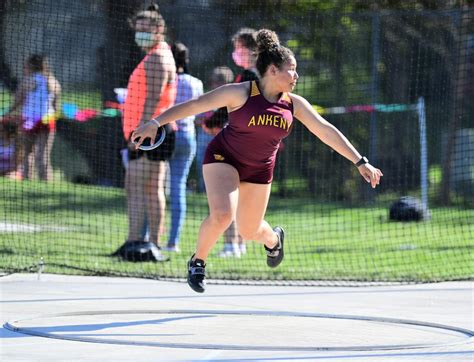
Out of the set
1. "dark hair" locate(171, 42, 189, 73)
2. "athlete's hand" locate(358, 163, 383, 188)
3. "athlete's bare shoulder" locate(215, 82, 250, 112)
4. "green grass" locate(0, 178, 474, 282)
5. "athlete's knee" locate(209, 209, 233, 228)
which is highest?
"dark hair" locate(171, 42, 189, 73)

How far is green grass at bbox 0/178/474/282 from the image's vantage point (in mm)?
10031

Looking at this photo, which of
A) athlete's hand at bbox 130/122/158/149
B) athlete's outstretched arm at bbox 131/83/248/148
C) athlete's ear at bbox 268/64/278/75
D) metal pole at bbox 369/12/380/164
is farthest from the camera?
metal pole at bbox 369/12/380/164

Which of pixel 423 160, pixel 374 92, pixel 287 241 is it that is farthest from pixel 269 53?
pixel 374 92

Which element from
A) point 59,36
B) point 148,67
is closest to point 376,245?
point 148,67

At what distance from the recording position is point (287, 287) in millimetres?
9180

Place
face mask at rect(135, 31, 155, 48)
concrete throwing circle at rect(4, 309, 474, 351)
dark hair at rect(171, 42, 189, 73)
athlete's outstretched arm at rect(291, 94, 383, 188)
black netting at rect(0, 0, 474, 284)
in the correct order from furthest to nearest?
black netting at rect(0, 0, 474, 284)
dark hair at rect(171, 42, 189, 73)
face mask at rect(135, 31, 155, 48)
athlete's outstretched arm at rect(291, 94, 383, 188)
concrete throwing circle at rect(4, 309, 474, 351)

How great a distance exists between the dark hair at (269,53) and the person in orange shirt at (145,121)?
119 inches

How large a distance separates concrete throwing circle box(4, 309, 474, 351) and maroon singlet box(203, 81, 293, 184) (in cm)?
106

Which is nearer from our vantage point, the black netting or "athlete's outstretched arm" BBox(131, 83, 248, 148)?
"athlete's outstretched arm" BBox(131, 83, 248, 148)

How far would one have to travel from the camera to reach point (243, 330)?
6605mm

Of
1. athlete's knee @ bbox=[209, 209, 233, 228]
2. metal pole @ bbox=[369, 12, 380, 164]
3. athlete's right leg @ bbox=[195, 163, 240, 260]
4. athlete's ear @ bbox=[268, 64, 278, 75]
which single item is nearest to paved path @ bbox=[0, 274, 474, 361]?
athlete's right leg @ bbox=[195, 163, 240, 260]

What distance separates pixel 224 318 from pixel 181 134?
412cm

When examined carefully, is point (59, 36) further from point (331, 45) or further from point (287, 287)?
point (287, 287)

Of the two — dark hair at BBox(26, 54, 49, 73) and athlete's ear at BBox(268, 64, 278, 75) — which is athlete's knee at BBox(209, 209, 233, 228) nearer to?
athlete's ear at BBox(268, 64, 278, 75)
